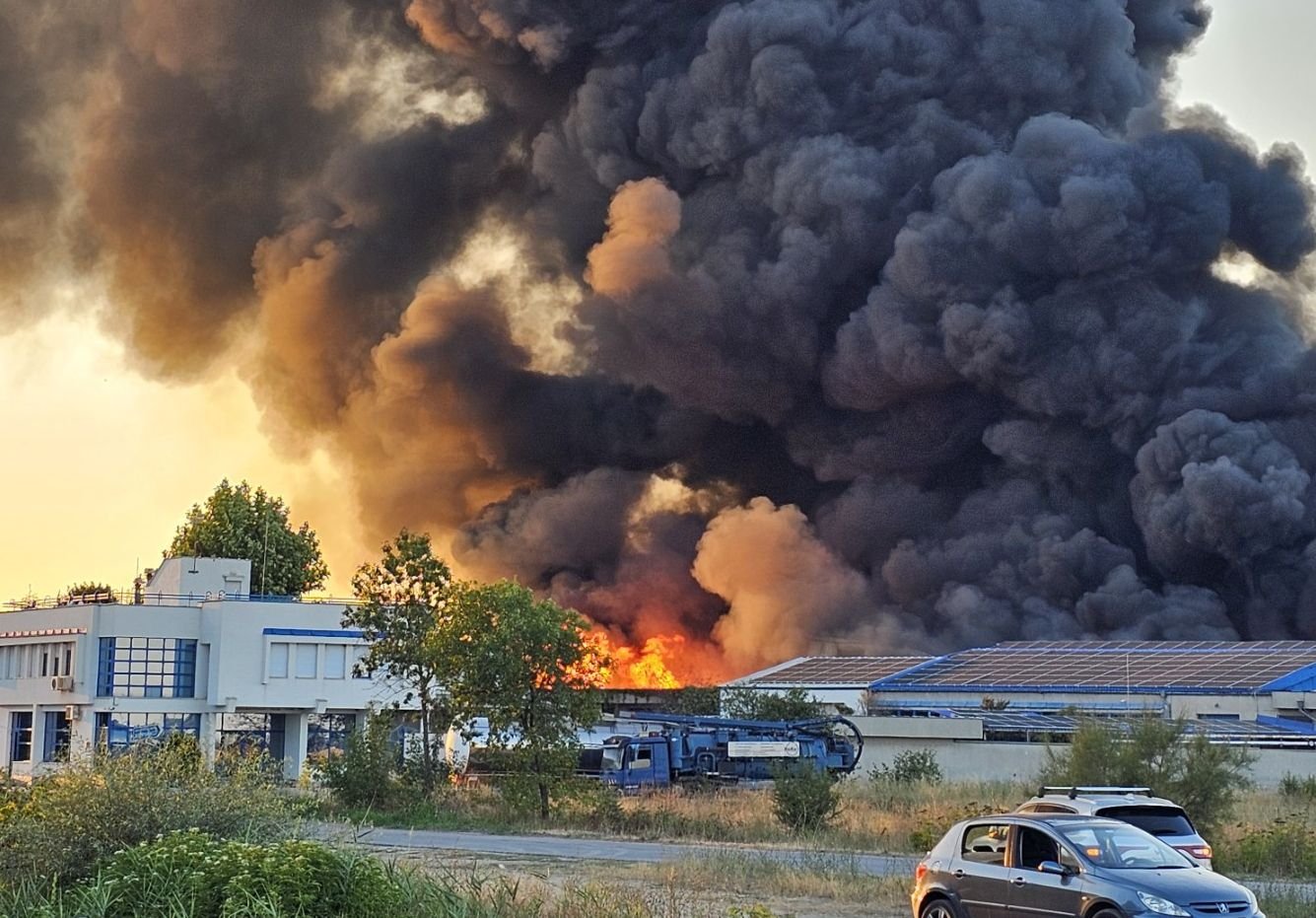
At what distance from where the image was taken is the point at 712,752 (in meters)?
52.7

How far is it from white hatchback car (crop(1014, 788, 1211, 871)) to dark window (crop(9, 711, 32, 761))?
56.8 meters

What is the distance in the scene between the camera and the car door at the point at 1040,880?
17.0m

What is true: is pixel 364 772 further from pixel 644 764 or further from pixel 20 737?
pixel 20 737

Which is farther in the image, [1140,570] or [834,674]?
[1140,570]

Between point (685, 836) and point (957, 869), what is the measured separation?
16.9m

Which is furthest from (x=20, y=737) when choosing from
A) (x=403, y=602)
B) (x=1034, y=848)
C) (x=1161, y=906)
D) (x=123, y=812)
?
(x=1161, y=906)

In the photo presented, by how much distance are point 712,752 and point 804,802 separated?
17739 millimetres

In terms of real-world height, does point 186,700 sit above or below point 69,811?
above

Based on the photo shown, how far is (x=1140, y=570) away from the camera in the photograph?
7706cm

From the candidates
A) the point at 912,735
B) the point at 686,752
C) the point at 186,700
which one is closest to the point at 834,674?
the point at 912,735

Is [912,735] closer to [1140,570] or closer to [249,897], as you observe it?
[1140,570]

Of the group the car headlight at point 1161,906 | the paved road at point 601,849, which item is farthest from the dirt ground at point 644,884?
the car headlight at point 1161,906

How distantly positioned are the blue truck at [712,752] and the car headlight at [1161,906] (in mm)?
34894

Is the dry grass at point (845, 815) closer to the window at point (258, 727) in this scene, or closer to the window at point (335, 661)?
the window at point (335, 661)
